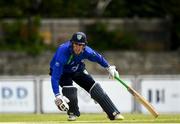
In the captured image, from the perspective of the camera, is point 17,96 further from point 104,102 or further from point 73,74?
point 104,102

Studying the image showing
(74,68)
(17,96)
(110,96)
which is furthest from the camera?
(17,96)

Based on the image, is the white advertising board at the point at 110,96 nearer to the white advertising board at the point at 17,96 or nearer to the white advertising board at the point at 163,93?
the white advertising board at the point at 17,96

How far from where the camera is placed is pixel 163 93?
26438mm

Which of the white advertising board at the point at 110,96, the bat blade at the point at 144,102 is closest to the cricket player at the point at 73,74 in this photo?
the bat blade at the point at 144,102

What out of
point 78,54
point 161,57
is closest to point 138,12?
point 161,57

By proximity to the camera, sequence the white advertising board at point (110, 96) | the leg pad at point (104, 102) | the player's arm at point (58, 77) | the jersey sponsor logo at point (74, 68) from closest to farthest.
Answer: the player's arm at point (58, 77) < the jersey sponsor logo at point (74, 68) < the leg pad at point (104, 102) < the white advertising board at point (110, 96)

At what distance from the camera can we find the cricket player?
51.7ft

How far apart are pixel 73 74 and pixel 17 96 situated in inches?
394

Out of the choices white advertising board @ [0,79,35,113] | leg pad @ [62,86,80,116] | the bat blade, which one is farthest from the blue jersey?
white advertising board @ [0,79,35,113]

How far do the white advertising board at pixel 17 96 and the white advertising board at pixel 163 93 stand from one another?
349 cm

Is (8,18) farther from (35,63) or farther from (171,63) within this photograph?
(171,63)

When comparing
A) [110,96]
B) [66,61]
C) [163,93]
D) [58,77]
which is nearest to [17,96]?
[110,96]

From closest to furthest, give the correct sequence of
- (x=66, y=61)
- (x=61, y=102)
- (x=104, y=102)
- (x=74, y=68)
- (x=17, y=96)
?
1. (x=61, y=102)
2. (x=66, y=61)
3. (x=74, y=68)
4. (x=104, y=102)
5. (x=17, y=96)

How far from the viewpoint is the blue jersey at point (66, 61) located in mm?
15727
